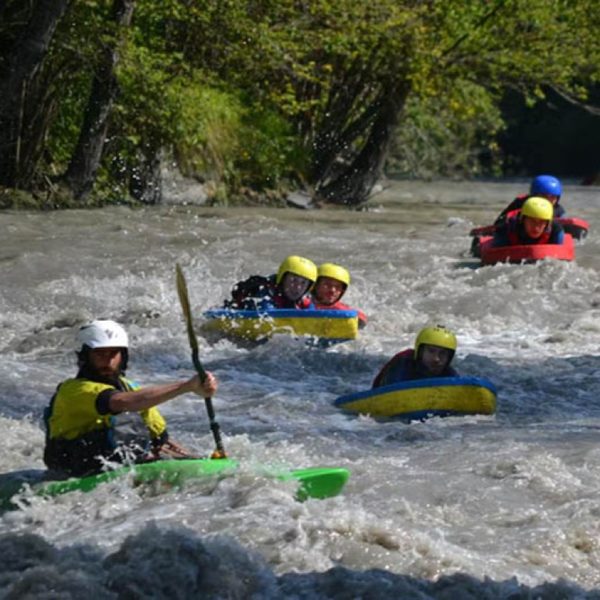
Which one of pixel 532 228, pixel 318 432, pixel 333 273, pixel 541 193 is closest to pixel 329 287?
pixel 333 273

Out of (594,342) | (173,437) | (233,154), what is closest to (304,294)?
(594,342)

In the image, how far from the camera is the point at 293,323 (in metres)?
13.2

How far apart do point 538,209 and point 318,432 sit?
7.68m

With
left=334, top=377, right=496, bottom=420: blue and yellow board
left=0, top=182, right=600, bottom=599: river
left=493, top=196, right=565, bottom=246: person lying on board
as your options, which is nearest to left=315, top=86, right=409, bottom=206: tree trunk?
left=0, top=182, right=600, bottom=599: river

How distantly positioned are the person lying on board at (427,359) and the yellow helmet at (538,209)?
6.53m

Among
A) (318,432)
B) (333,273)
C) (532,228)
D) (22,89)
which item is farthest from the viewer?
(22,89)

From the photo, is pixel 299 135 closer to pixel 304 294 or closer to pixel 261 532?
pixel 304 294

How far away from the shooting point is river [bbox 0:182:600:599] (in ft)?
22.4

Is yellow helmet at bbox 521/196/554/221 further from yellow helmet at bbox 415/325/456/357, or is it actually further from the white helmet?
the white helmet

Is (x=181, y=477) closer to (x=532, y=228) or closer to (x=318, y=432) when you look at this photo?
(x=318, y=432)

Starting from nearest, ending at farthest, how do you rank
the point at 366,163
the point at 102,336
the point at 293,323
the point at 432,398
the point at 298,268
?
the point at 102,336, the point at 432,398, the point at 293,323, the point at 298,268, the point at 366,163

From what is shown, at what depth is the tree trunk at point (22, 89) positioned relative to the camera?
66.1 feet

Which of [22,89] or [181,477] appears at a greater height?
[22,89]

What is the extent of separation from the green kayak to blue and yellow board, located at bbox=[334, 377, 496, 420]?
98.3 inches
